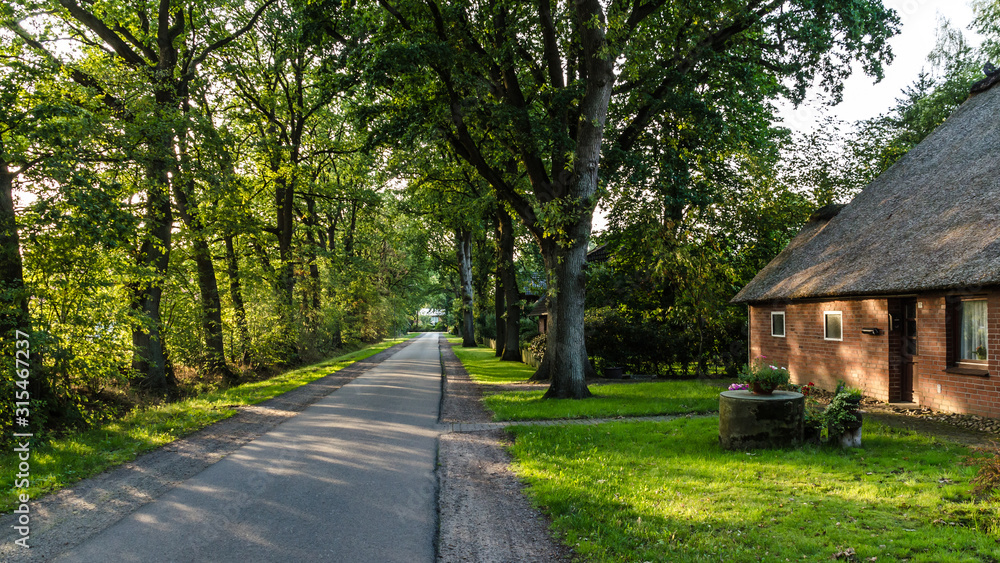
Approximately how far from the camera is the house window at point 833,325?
14562 mm

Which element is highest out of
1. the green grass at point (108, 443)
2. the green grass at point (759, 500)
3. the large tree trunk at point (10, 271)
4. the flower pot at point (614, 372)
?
the large tree trunk at point (10, 271)

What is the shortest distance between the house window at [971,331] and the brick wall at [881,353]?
0.58ft

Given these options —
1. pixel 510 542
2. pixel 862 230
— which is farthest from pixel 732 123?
pixel 510 542

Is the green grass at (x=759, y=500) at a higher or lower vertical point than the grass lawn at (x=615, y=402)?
higher

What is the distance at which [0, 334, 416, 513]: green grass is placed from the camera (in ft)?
22.5

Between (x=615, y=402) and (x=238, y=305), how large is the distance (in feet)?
53.3

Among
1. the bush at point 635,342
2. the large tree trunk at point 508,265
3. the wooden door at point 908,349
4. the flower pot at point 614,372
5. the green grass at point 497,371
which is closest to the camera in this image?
the wooden door at point 908,349

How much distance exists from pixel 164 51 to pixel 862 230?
20.4 metres

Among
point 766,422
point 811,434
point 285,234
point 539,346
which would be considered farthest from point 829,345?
point 285,234

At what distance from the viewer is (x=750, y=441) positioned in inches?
330

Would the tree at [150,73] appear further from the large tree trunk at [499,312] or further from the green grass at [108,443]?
the large tree trunk at [499,312]

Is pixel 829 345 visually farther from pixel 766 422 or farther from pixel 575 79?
pixel 575 79

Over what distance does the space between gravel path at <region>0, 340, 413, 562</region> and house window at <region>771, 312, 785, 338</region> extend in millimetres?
14899

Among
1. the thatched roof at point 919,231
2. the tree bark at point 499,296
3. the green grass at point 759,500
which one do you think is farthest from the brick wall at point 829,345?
the tree bark at point 499,296
